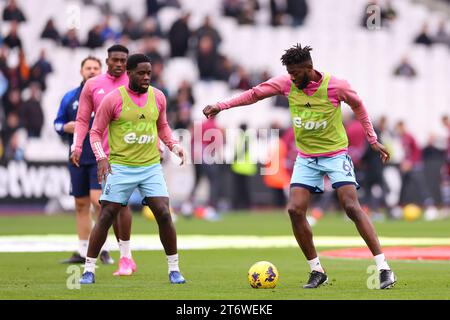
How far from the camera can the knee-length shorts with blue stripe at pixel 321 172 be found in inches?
461

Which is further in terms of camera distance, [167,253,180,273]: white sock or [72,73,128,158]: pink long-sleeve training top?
[72,73,128,158]: pink long-sleeve training top

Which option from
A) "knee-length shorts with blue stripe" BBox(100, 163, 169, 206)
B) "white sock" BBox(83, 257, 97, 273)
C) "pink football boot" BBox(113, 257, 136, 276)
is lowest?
"pink football boot" BBox(113, 257, 136, 276)

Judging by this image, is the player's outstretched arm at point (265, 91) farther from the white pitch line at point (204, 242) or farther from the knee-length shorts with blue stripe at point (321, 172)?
the white pitch line at point (204, 242)

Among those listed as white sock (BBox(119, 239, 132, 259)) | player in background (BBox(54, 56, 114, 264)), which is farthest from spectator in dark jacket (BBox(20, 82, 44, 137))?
white sock (BBox(119, 239, 132, 259))

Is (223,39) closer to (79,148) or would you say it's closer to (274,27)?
(274,27)

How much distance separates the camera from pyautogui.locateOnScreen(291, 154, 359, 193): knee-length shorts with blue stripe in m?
11.7

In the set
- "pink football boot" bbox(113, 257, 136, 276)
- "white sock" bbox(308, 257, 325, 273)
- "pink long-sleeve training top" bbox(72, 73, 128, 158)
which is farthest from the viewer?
"pink football boot" bbox(113, 257, 136, 276)

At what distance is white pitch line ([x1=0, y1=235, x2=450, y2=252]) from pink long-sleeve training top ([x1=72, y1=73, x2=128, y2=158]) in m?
4.34

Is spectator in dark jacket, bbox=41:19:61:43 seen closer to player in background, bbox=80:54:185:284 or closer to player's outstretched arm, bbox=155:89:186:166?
player's outstretched arm, bbox=155:89:186:166

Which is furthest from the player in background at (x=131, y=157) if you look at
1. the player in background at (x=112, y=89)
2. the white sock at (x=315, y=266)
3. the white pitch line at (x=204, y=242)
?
the white pitch line at (x=204, y=242)

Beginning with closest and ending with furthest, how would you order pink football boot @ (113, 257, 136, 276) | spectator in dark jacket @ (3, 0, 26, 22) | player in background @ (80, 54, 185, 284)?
1. player in background @ (80, 54, 185, 284)
2. pink football boot @ (113, 257, 136, 276)
3. spectator in dark jacket @ (3, 0, 26, 22)
